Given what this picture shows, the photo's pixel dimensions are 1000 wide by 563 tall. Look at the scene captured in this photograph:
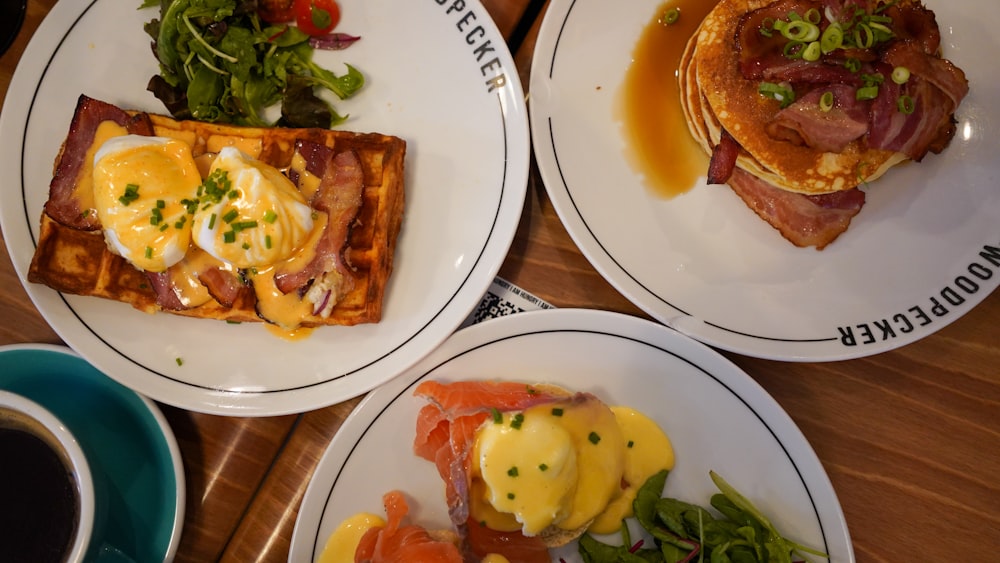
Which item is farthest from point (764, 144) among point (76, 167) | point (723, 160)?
point (76, 167)

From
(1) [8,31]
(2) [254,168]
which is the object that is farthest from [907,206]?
(1) [8,31]

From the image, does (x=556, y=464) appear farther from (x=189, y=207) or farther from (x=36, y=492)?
(x=36, y=492)

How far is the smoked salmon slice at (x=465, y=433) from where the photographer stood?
7.09 ft

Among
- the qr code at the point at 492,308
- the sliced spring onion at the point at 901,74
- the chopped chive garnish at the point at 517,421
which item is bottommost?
the chopped chive garnish at the point at 517,421

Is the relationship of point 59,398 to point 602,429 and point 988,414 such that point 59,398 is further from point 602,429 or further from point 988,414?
point 988,414

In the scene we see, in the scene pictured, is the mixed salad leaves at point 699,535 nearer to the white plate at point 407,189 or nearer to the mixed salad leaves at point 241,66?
the white plate at point 407,189

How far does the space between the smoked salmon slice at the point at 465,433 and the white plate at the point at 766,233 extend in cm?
54

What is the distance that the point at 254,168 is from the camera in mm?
2002

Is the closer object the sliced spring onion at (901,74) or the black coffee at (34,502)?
the black coffee at (34,502)

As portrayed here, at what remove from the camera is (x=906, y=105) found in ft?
6.81

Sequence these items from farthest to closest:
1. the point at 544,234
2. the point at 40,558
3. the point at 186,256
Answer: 1. the point at 544,234
2. the point at 186,256
3. the point at 40,558

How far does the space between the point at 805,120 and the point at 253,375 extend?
2122mm

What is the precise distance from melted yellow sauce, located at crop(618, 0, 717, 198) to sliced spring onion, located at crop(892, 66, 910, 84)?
0.66m

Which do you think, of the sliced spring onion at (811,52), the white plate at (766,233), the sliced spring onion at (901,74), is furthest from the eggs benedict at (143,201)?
the sliced spring onion at (901,74)
